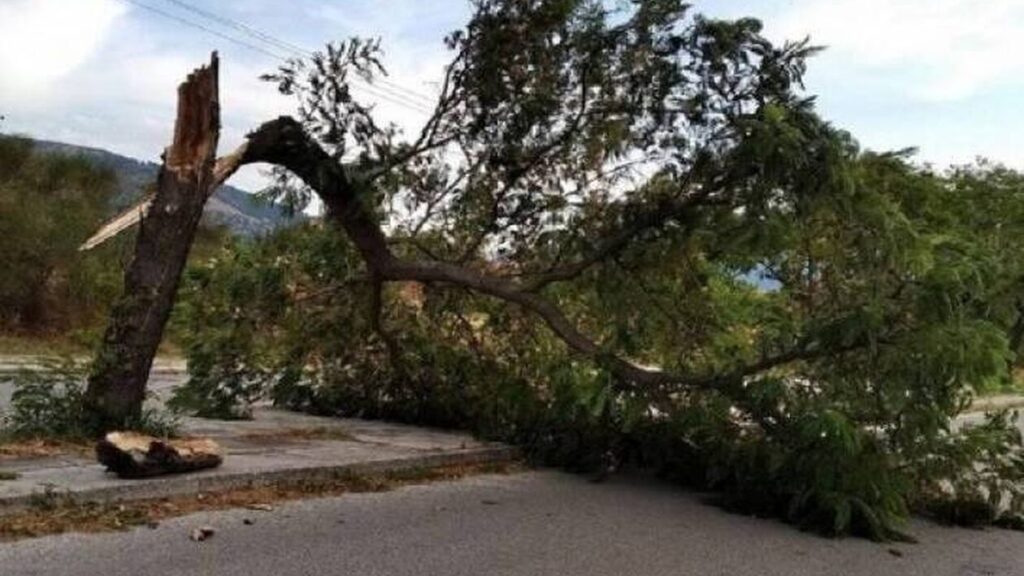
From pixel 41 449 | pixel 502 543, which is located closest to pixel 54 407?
pixel 41 449

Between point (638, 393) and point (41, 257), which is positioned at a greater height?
point (41, 257)

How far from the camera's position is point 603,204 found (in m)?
10.8

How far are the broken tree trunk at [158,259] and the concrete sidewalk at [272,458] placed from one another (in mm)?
894

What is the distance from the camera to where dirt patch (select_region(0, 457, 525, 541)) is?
6184mm

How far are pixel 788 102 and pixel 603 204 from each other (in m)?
2.21

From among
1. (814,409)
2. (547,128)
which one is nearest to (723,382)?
(814,409)

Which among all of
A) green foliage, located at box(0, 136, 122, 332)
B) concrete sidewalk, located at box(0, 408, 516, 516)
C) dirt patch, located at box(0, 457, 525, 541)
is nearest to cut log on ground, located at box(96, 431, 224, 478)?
concrete sidewalk, located at box(0, 408, 516, 516)

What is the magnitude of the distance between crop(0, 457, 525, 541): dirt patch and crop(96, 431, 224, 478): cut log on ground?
0.26m

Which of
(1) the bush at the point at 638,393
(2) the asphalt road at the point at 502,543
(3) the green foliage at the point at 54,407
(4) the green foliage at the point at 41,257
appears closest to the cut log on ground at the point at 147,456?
(2) the asphalt road at the point at 502,543

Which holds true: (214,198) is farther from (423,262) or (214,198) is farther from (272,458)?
(272,458)

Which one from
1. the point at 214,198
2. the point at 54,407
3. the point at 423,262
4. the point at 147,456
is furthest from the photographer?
the point at 423,262

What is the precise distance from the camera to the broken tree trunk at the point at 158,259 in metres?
8.59

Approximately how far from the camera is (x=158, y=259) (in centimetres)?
866

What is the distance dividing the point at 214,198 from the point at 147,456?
11.4 feet
